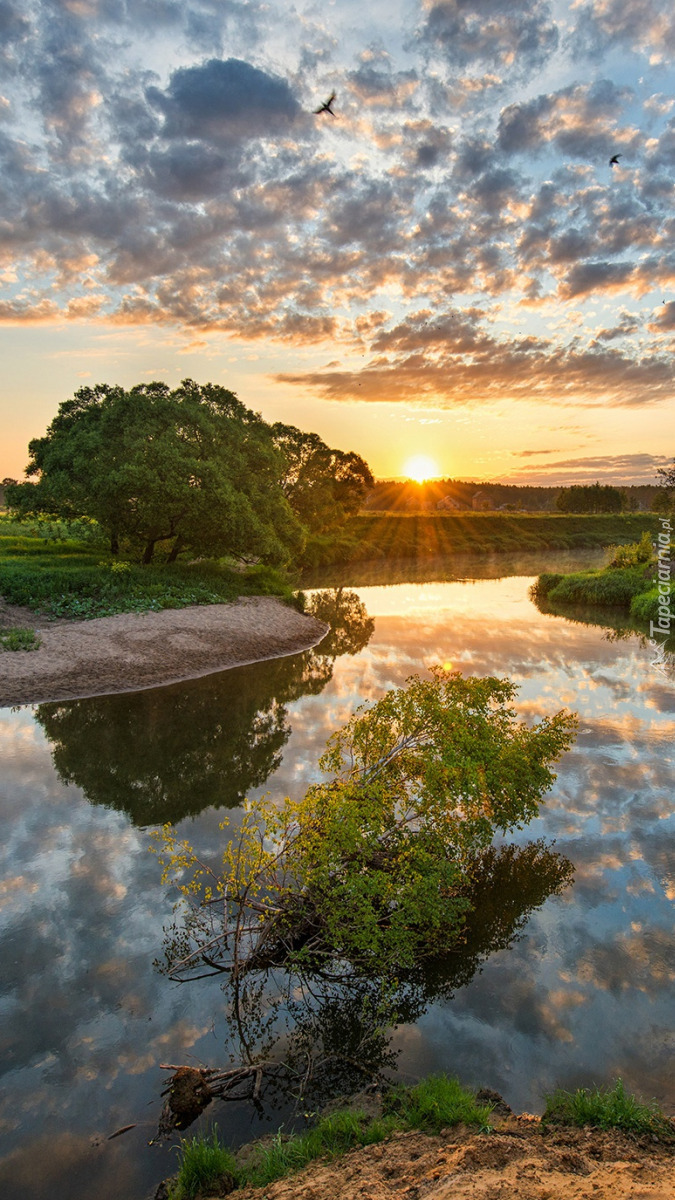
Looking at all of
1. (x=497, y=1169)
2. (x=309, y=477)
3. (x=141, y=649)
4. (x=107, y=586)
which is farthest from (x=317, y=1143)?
(x=309, y=477)

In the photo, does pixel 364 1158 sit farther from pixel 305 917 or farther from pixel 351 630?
pixel 351 630

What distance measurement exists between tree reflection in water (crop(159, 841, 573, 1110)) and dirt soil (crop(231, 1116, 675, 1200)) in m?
1.17

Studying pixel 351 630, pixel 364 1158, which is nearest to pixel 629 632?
pixel 351 630

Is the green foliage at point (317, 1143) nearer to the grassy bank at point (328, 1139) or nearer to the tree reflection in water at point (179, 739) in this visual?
the grassy bank at point (328, 1139)

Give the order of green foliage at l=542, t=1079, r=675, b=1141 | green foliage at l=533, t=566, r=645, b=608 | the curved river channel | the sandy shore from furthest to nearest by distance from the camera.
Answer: green foliage at l=533, t=566, r=645, b=608, the sandy shore, the curved river channel, green foliage at l=542, t=1079, r=675, b=1141

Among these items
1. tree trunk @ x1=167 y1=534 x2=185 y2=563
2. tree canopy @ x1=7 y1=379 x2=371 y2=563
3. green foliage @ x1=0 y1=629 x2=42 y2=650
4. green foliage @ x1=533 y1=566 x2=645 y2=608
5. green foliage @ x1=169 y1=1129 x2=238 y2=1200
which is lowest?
green foliage @ x1=169 y1=1129 x2=238 y2=1200

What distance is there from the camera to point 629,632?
28.9 m

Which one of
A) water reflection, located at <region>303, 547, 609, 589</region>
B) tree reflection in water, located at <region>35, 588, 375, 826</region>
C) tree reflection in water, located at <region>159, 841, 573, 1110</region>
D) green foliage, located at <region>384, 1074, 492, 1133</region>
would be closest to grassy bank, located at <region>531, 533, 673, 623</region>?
Result: water reflection, located at <region>303, 547, 609, 589</region>

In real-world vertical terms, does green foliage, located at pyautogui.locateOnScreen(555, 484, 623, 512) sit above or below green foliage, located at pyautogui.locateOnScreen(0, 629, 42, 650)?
above

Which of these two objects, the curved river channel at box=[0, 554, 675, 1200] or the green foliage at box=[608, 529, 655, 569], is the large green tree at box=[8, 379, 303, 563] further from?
the green foliage at box=[608, 529, 655, 569]

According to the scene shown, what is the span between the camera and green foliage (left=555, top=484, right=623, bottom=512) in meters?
124

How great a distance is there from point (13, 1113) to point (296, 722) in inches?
446

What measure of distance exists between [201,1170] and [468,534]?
8451 centimetres

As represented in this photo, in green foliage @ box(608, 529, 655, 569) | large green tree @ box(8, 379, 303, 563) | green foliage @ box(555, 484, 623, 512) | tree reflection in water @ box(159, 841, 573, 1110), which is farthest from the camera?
green foliage @ box(555, 484, 623, 512)
